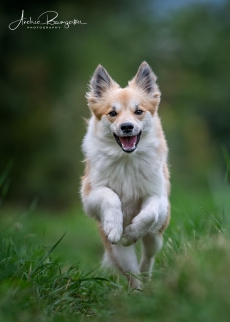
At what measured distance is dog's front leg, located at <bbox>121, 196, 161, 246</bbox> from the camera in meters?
5.33

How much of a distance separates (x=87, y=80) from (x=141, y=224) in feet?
44.6

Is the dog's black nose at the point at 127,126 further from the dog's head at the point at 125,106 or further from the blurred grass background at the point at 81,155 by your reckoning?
the blurred grass background at the point at 81,155

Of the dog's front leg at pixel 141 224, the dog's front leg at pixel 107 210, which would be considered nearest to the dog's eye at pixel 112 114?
the dog's front leg at pixel 107 210

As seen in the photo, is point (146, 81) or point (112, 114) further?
point (146, 81)

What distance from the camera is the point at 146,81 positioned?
6.21 metres

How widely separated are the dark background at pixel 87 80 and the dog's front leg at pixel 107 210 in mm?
5817

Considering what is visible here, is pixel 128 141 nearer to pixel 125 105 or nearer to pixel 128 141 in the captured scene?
pixel 128 141

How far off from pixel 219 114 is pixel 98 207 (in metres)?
19.1

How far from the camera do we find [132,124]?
551 cm

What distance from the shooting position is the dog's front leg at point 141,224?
17.5 ft

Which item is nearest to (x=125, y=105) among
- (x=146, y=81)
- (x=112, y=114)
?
(x=112, y=114)

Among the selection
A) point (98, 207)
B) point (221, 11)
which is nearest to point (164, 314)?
point (98, 207)

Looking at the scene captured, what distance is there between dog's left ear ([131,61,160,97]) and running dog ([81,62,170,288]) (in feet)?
0.06

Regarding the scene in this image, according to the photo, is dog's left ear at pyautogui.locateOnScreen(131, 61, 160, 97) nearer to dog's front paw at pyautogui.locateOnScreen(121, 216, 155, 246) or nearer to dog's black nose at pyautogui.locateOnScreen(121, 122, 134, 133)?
dog's black nose at pyautogui.locateOnScreen(121, 122, 134, 133)
